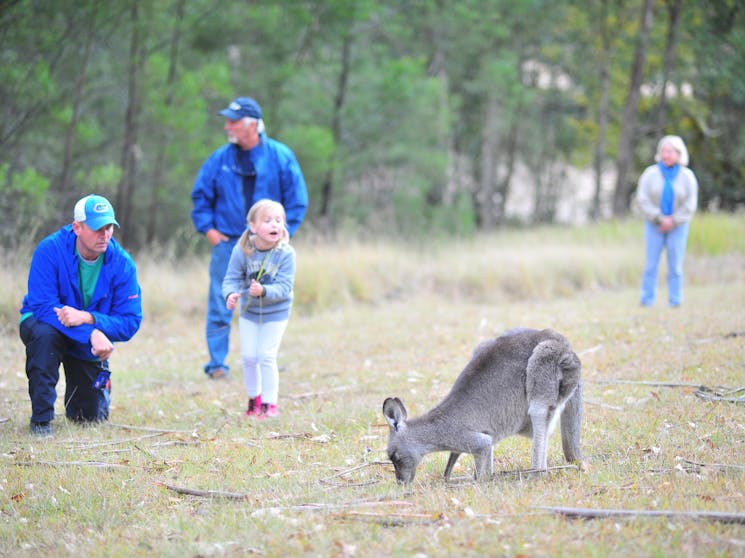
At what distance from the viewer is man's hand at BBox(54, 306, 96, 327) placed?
688 cm

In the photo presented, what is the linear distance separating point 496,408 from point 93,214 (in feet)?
11.6

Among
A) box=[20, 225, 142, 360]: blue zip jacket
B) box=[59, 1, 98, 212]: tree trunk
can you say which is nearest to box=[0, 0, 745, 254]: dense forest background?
box=[59, 1, 98, 212]: tree trunk

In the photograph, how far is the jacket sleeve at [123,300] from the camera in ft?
23.4

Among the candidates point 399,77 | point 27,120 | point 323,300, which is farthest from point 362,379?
point 399,77

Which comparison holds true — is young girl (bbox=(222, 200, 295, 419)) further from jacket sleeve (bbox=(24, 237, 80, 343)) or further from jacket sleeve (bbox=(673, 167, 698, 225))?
jacket sleeve (bbox=(673, 167, 698, 225))

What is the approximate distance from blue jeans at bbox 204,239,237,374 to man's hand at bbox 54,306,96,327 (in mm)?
2275

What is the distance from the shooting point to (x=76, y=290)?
23.4 feet

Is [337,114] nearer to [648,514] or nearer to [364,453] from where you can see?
[364,453]

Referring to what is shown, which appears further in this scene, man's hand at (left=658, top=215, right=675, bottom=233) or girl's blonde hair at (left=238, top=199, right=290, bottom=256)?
man's hand at (left=658, top=215, right=675, bottom=233)

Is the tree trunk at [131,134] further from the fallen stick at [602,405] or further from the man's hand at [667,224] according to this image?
the fallen stick at [602,405]

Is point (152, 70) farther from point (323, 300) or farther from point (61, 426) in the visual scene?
point (61, 426)

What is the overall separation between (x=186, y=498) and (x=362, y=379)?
12.7ft

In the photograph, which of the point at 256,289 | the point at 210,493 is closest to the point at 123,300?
the point at 256,289

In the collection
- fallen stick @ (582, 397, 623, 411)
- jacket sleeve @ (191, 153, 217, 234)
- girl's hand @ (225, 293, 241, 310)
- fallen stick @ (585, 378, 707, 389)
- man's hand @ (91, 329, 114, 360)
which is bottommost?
fallen stick @ (582, 397, 623, 411)
